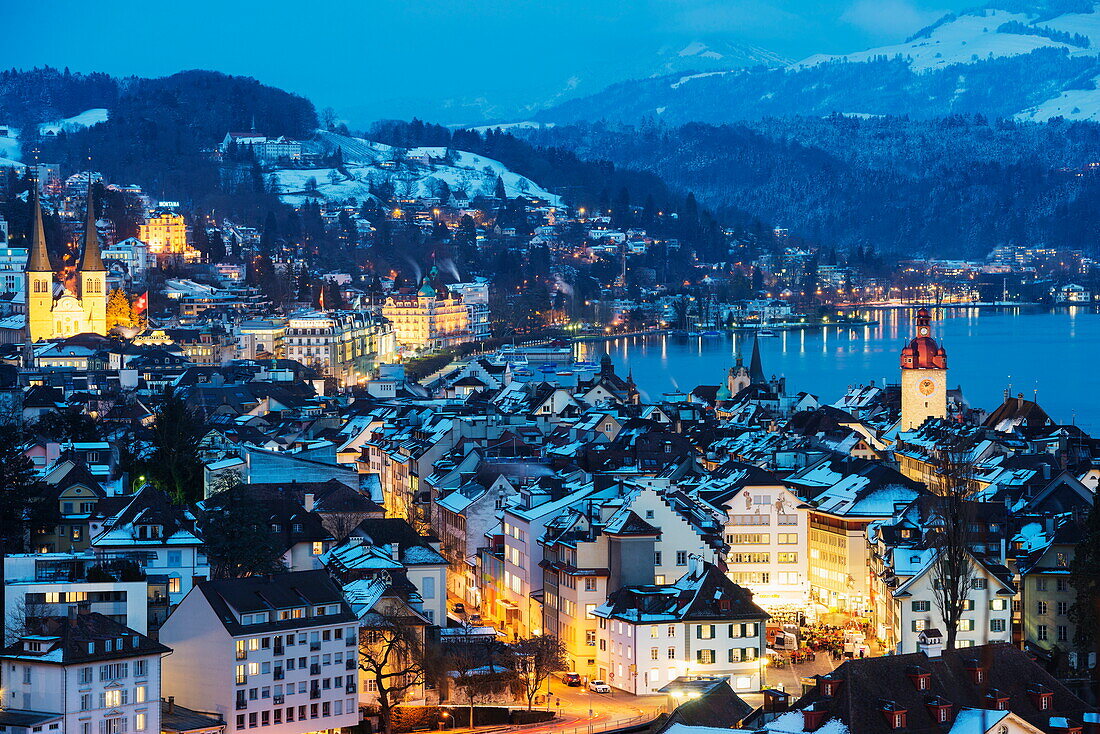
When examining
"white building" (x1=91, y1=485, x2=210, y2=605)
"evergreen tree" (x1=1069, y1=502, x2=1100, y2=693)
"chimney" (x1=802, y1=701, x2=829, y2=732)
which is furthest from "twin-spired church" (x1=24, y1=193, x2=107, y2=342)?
"chimney" (x1=802, y1=701, x2=829, y2=732)

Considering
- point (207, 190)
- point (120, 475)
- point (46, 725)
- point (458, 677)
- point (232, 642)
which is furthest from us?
point (207, 190)

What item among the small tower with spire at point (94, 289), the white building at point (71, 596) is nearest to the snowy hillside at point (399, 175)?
the small tower with spire at point (94, 289)

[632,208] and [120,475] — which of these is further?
[632,208]

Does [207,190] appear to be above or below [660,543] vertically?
above

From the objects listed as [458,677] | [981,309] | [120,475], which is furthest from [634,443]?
[981,309]

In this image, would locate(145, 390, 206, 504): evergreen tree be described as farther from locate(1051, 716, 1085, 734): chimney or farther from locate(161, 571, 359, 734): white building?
locate(1051, 716, 1085, 734): chimney

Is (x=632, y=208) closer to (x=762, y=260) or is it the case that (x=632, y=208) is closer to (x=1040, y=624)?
(x=762, y=260)

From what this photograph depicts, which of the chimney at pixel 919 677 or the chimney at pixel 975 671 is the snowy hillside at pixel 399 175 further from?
the chimney at pixel 919 677

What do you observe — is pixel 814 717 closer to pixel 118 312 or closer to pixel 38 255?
pixel 38 255
